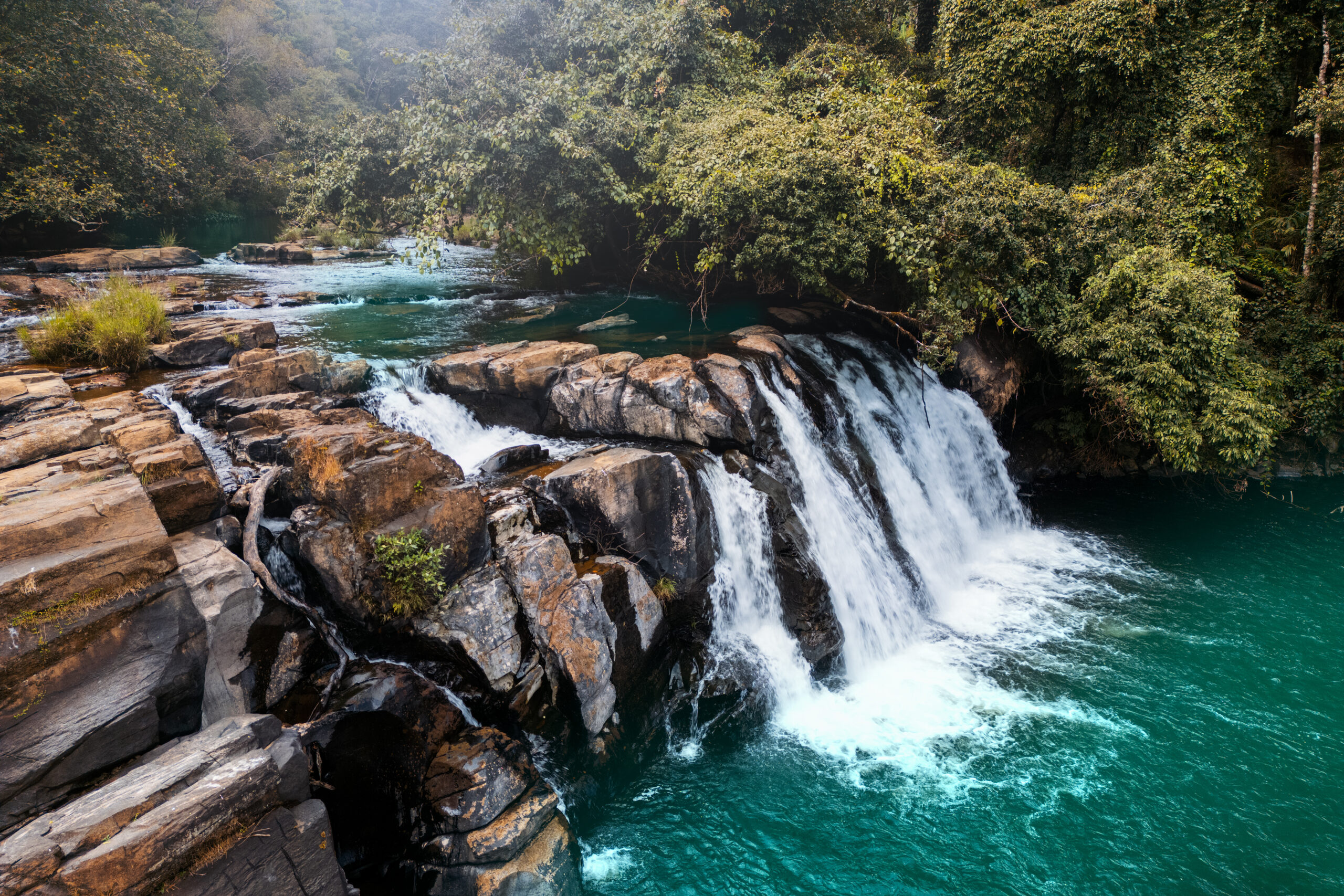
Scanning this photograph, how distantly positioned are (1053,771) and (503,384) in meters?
8.91

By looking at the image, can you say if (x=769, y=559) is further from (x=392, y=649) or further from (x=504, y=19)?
(x=504, y=19)

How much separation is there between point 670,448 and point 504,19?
44.9 ft

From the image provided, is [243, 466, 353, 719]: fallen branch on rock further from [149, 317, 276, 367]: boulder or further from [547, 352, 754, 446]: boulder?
[149, 317, 276, 367]: boulder

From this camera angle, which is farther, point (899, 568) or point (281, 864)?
point (899, 568)

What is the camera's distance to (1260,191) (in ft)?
40.1

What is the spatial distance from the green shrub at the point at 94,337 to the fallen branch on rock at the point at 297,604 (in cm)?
576

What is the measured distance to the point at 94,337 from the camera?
31.6 ft

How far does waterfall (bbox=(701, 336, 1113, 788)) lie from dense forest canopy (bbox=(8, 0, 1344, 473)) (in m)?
1.71

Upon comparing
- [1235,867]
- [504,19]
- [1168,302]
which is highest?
[504,19]

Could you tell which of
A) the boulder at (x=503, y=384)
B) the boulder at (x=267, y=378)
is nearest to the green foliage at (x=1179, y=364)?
the boulder at (x=503, y=384)

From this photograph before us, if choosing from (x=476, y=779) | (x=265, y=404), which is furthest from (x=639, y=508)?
(x=265, y=404)

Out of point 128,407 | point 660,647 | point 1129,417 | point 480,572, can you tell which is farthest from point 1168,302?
point 128,407

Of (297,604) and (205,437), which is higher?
(205,437)

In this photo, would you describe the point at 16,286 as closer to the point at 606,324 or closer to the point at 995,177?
the point at 606,324
